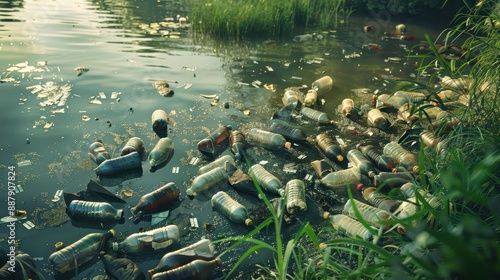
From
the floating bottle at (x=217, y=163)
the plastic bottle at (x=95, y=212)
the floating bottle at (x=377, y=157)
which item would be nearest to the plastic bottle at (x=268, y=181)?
the floating bottle at (x=217, y=163)

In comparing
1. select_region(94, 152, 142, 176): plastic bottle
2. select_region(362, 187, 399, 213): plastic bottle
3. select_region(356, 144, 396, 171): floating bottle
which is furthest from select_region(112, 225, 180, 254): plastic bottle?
select_region(356, 144, 396, 171): floating bottle

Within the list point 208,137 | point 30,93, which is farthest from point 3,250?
point 30,93

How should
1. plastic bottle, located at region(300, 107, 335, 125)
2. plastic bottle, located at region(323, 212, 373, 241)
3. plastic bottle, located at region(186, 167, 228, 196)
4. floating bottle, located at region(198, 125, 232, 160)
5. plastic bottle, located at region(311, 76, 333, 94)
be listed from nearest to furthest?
plastic bottle, located at region(323, 212, 373, 241) < plastic bottle, located at region(186, 167, 228, 196) < floating bottle, located at region(198, 125, 232, 160) < plastic bottle, located at region(300, 107, 335, 125) < plastic bottle, located at region(311, 76, 333, 94)

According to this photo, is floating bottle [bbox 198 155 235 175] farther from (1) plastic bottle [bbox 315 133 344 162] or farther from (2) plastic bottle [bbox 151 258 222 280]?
(2) plastic bottle [bbox 151 258 222 280]

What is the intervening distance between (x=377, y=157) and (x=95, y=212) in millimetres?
3378

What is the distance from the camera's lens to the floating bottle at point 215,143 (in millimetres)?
5184

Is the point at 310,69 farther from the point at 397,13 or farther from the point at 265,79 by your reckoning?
the point at 397,13

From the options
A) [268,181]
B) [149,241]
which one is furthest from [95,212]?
[268,181]

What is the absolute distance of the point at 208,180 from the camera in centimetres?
447

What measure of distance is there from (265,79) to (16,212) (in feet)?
16.8

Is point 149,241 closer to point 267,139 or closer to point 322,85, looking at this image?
point 267,139

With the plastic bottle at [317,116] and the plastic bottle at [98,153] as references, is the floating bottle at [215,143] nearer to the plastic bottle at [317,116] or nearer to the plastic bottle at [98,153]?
the plastic bottle at [98,153]

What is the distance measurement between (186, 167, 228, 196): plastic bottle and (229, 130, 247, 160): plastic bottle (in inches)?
19.6

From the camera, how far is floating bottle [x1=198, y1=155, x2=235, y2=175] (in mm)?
4730
